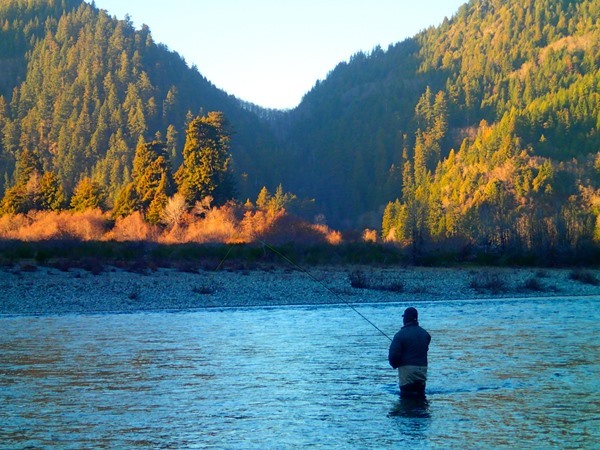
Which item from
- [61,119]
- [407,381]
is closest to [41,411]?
[407,381]

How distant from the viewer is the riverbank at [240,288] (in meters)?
29.7

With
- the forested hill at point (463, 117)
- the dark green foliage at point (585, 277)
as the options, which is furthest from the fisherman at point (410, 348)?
the forested hill at point (463, 117)

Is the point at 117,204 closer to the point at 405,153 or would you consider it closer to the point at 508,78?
the point at 405,153

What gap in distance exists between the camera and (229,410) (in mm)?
12570

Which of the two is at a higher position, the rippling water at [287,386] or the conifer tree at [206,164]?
the conifer tree at [206,164]

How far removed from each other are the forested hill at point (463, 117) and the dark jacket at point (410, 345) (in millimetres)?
65083

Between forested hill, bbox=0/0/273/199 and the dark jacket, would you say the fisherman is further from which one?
forested hill, bbox=0/0/273/199

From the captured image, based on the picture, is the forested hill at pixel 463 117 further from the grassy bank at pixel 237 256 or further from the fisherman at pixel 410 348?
the fisherman at pixel 410 348

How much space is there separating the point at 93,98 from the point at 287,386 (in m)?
118

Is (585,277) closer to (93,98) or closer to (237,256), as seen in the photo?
(237,256)

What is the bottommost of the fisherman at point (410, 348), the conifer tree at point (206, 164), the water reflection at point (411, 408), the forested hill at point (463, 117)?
the water reflection at point (411, 408)

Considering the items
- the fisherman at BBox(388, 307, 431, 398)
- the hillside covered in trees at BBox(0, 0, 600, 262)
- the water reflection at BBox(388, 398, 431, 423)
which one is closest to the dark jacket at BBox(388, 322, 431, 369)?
the fisherman at BBox(388, 307, 431, 398)

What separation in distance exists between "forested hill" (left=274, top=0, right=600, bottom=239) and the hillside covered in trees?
0.33 m

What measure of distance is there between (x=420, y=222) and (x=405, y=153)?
46.7 metres
